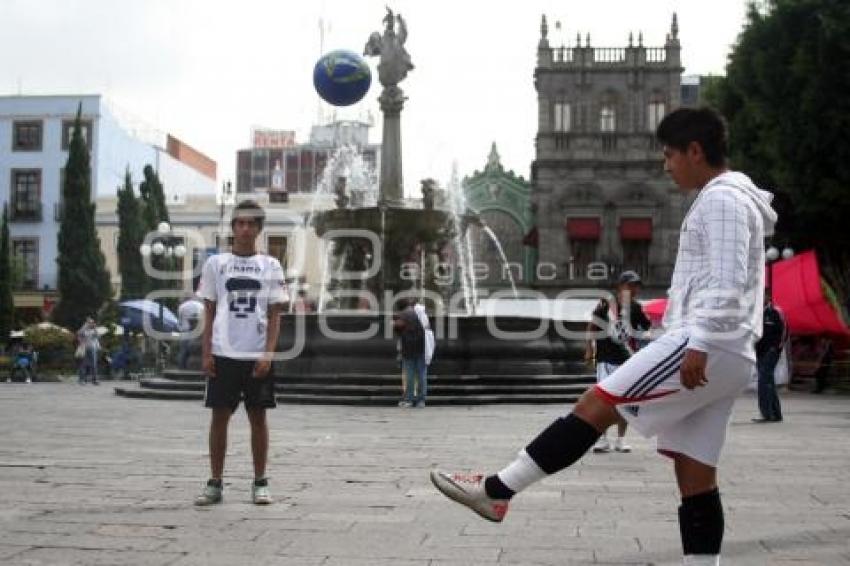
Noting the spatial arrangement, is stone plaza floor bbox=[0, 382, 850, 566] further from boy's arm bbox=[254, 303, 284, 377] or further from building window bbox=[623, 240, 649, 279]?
building window bbox=[623, 240, 649, 279]

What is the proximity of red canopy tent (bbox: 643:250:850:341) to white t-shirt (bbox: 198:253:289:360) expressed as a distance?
17.4m

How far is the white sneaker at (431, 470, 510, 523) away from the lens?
3881mm

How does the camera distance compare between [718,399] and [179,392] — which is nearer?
[718,399]

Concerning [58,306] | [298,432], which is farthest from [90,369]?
[58,306]

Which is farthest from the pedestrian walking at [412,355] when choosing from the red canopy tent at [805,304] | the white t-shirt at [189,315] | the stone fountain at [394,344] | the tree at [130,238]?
the tree at [130,238]

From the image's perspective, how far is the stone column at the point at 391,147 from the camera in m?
21.4

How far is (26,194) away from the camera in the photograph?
55.2 meters

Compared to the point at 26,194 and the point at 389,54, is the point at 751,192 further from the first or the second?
the point at 26,194

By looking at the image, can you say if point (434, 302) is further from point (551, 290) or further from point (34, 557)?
point (551, 290)

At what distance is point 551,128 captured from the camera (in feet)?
161

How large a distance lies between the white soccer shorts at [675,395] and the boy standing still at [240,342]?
2758mm

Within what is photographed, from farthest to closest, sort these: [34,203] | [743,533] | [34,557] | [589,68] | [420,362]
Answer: [34,203]
[589,68]
[420,362]
[743,533]
[34,557]

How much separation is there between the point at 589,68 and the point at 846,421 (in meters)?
37.0

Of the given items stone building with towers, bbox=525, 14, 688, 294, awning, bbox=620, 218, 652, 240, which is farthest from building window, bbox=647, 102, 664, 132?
awning, bbox=620, 218, 652, 240
